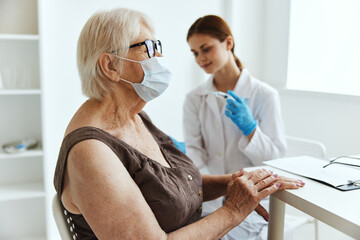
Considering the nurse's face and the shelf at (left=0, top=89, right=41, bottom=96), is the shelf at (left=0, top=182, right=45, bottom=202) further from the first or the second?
the nurse's face

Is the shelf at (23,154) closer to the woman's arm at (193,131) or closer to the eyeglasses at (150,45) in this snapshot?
the woman's arm at (193,131)

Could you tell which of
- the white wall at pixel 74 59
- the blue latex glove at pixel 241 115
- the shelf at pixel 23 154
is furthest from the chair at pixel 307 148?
the shelf at pixel 23 154

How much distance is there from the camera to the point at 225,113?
1690 mm

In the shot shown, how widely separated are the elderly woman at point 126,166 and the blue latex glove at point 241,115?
0.54m

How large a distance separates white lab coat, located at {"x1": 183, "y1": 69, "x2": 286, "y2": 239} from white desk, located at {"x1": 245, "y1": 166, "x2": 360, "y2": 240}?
0.57 meters

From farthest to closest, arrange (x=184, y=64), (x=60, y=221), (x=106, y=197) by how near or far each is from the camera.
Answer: (x=184, y=64) < (x=60, y=221) < (x=106, y=197)

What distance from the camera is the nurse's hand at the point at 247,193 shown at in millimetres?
946

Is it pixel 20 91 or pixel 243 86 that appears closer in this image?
pixel 243 86

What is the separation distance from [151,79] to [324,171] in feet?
2.06

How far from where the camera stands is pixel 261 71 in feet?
9.53

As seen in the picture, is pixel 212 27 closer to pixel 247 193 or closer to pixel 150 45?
pixel 150 45

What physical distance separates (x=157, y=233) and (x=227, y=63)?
1.25 metres

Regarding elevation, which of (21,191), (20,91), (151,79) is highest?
(151,79)

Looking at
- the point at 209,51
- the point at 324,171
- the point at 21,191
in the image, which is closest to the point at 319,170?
the point at 324,171
